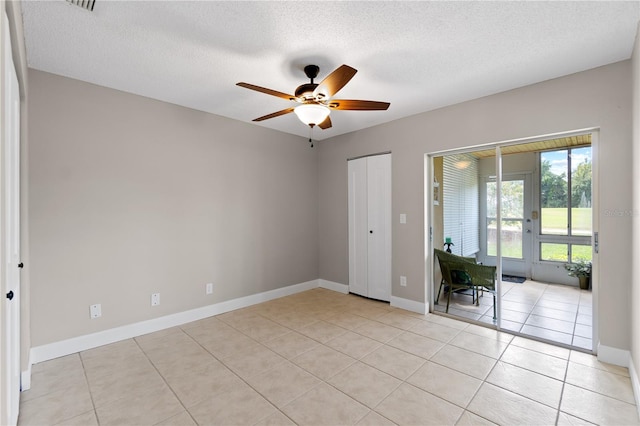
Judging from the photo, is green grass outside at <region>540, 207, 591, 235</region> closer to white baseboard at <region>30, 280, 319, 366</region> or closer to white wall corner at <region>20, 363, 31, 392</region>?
white baseboard at <region>30, 280, 319, 366</region>

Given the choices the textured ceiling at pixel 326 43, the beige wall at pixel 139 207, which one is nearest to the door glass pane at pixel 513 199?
the textured ceiling at pixel 326 43

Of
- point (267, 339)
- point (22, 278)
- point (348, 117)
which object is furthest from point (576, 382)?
point (22, 278)

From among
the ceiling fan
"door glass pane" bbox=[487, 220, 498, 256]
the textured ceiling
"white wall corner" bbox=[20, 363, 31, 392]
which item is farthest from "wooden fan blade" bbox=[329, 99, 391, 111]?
"white wall corner" bbox=[20, 363, 31, 392]

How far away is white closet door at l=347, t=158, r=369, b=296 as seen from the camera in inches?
174

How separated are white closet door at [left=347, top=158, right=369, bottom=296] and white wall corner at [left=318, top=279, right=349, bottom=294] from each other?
0.30ft

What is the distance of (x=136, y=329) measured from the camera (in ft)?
10.1

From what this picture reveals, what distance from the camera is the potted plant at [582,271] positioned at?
150 inches

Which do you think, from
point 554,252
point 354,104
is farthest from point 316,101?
point 554,252

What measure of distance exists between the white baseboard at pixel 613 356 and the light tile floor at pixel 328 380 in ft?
0.31

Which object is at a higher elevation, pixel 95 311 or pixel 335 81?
pixel 335 81

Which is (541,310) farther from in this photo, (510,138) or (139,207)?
(139,207)

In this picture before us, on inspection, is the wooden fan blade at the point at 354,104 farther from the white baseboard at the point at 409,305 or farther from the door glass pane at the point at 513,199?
the white baseboard at the point at 409,305

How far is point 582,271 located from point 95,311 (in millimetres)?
5759

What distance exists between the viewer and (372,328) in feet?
10.7
